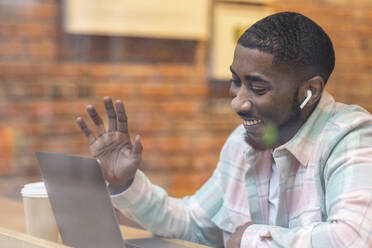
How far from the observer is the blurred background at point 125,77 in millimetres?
3010

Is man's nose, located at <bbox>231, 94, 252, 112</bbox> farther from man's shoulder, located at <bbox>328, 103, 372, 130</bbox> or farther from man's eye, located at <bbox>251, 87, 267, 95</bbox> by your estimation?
man's shoulder, located at <bbox>328, 103, 372, 130</bbox>

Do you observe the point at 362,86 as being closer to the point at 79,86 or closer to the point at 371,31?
the point at 371,31

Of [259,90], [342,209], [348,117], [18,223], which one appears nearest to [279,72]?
[259,90]

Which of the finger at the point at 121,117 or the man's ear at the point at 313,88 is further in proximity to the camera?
the finger at the point at 121,117

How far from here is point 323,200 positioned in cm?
128

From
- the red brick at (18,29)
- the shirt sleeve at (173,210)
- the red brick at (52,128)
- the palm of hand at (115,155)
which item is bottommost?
the red brick at (52,128)

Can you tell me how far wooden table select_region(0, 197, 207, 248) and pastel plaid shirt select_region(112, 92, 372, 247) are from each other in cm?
4

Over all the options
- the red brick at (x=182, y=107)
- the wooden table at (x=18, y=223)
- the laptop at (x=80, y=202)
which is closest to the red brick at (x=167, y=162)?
the red brick at (x=182, y=107)

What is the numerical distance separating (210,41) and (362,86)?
1.12 metres

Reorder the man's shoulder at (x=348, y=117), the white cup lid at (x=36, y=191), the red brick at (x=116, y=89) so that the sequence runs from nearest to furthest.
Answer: the man's shoulder at (x=348, y=117), the white cup lid at (x=36, y=191), the red brick at (x=116, y=89)

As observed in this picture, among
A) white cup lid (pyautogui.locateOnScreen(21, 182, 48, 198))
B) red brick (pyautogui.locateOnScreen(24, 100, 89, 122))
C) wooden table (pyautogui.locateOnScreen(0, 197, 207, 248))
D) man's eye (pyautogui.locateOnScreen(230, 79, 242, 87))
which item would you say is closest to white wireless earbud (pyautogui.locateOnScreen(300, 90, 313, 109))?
man's eye (pyautogui.locateOnScreen(230, 79, 242, 87))

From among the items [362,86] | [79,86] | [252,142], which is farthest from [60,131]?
[252,142]

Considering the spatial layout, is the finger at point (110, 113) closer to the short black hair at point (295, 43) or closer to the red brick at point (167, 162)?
the short black hair at point (295, 43)

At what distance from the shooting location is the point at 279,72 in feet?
4.12
